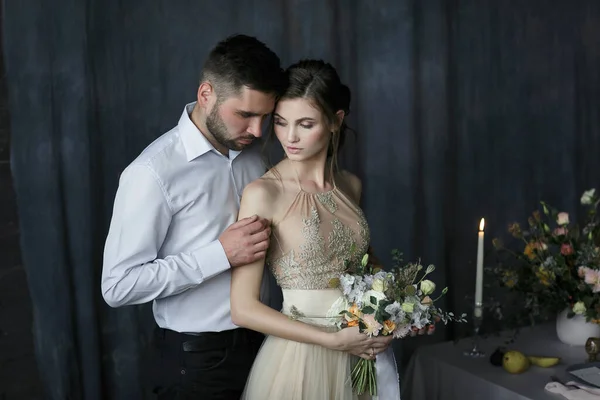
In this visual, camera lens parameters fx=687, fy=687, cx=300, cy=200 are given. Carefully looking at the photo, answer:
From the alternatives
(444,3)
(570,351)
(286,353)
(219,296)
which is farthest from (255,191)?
(444,3)

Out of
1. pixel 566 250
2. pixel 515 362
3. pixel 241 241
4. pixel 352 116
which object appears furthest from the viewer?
pixel 352 116

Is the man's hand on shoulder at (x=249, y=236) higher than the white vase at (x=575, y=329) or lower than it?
higher

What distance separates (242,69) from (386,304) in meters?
0.77

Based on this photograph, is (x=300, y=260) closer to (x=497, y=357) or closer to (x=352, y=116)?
(x=497, y=357)

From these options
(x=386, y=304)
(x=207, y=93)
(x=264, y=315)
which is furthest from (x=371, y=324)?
(x=207, y=93)

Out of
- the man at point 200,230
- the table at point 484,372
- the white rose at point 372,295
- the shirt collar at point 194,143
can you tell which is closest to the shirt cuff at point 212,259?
the man at point 200,230

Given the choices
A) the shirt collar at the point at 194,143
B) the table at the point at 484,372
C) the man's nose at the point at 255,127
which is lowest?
the table at the point at 484,372

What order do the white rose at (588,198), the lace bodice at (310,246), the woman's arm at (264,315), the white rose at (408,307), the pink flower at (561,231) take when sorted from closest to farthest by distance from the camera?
the white rose at (408,307)
the woman's arm at (264,315)
the lace bodice at (310,246)
the pink flower at (561,231)
the white rose at (588,198)

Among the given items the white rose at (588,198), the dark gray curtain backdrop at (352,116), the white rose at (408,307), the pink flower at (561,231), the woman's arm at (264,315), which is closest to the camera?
the white rose at (408,307)

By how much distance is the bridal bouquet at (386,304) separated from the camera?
1731 millimetres

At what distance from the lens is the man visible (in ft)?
6.25

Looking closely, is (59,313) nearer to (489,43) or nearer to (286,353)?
(286,353)

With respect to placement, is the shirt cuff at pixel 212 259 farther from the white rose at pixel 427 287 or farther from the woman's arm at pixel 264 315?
the white rose at pixel 427 287

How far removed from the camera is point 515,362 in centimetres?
222
